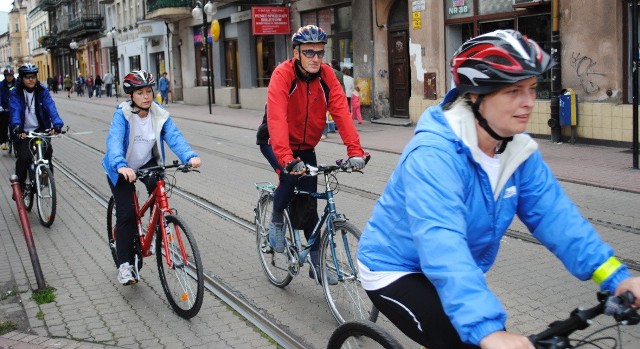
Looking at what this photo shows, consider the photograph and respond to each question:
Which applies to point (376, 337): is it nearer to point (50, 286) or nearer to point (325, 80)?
point (325, 80)

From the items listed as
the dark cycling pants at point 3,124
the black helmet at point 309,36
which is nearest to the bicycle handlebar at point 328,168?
the black helmet at point 309,36

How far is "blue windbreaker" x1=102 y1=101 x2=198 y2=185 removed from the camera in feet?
17.8

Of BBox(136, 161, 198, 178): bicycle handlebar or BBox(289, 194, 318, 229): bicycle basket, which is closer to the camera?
BBox(136, 161, 198, 178): bicycle handlebar

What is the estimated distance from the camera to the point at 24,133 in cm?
907

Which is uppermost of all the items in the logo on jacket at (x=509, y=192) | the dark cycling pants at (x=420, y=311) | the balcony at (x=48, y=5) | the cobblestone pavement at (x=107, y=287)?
the balcony at (x=48, y=5)

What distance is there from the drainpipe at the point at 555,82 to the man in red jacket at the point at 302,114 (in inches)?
413

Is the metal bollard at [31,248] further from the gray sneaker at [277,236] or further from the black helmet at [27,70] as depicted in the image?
the black helmet at [27,70]

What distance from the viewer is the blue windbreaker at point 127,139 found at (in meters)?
5.44

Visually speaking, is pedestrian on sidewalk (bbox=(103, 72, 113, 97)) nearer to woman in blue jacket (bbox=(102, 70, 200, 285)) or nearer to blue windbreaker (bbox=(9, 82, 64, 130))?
blue windbreaker (bbox=(9, 82, 64, 130))

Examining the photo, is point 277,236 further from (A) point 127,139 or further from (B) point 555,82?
(B) point 555,82

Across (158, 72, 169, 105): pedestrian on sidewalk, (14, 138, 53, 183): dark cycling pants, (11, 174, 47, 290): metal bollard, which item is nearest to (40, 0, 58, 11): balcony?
(158, 72, 169, 105): pedestrian on sidewalk

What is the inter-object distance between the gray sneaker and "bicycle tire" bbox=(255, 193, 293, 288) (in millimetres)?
134

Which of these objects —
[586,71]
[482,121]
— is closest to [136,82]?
[482,121]

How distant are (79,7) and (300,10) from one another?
45.8 m
